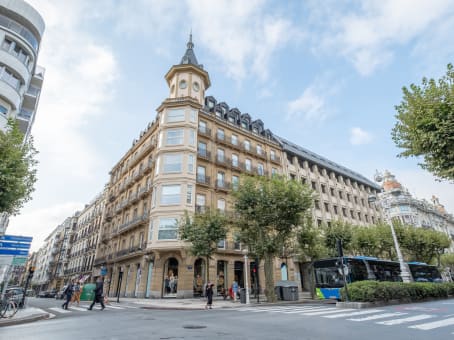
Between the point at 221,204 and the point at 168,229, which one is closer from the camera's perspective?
the point at 168,229

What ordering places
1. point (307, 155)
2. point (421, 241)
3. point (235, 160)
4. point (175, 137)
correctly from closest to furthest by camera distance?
point (175, 137) < point (421, 241) < point (235, 160) < point (307, 155)

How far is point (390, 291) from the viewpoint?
14555mm

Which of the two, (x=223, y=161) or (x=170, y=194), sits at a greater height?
(x=223, y=161)

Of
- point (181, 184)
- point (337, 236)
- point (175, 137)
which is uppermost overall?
point (175, 137)

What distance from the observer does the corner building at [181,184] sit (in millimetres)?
23062

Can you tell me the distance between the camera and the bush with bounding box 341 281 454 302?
529 inches

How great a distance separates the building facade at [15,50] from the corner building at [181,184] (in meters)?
11.4

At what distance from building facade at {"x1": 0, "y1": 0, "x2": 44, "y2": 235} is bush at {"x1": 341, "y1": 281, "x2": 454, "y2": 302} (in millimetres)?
25970

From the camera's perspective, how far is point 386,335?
6.27 metres

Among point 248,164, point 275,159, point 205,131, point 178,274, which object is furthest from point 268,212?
point 275,159

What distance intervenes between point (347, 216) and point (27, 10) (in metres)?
44.1

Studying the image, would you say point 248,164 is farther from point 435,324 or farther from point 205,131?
point 435,324

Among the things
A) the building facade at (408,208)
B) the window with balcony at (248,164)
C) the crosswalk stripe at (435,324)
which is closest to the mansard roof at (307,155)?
the building facade at (408,208)

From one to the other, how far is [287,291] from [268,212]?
6045 millimetres
